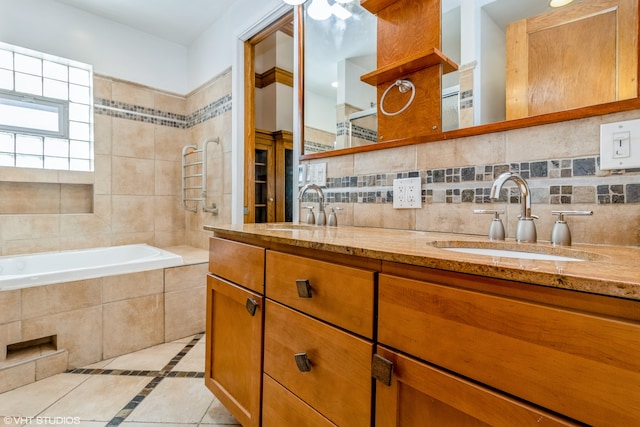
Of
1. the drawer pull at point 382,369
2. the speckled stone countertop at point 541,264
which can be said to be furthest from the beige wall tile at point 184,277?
the drawer pull at point 382,369

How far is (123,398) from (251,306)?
103cm

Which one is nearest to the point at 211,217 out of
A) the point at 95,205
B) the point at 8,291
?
the point at 95,205

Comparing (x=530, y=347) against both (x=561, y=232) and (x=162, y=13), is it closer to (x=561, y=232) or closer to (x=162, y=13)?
(x=561, y=232)

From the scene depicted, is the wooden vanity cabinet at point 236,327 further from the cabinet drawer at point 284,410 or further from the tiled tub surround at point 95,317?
the tiled tub surround at point 95,317

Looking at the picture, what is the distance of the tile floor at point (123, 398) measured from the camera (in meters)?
1.35

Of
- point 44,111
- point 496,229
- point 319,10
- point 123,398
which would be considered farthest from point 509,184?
point 44,111

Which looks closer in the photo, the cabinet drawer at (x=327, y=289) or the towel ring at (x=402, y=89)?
the cabinet drawer at (x=327, y=289)

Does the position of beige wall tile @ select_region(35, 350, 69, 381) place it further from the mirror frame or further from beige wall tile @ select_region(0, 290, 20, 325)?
the mirror frame

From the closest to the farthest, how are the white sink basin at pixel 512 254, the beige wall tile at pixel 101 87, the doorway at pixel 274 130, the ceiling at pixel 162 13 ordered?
1. the white sink basin at pixel 512 254
2. the ceiling at pixel 162 13
3. the beige wall tile at pixel 101 87
4. the doorway at pixel 274 130

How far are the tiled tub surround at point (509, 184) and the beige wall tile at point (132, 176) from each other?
2.37 meters

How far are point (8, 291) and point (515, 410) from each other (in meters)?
2.21

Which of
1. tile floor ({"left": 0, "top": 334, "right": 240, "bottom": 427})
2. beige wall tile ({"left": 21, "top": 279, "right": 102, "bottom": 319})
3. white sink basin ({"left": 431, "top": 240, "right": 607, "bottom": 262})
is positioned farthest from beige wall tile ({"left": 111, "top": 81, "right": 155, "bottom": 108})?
white sink basin ({"left": 431, "top": 240, "right": 607, "bottom": 262})

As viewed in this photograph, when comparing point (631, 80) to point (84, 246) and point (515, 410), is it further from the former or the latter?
point (84, 246)

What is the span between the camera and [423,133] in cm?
124
